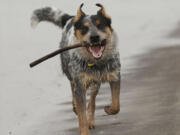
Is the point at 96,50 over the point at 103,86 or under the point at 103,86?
over

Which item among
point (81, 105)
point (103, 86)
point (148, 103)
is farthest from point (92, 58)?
point (103, 86)

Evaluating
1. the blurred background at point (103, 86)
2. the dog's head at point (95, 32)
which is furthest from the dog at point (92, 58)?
the blurred background at point (103, 86)

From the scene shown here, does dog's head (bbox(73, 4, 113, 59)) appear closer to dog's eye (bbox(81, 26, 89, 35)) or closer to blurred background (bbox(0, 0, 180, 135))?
dog's eye (bbox(81, 26, 89, 35))

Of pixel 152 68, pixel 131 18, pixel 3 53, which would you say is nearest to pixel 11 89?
pixel 152 68

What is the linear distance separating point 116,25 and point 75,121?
73.7ft

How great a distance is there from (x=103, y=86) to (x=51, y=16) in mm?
3321

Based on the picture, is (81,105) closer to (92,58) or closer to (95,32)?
(92,58)

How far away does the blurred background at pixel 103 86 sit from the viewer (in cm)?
1196

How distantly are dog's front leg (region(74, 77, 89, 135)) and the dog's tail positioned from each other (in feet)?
8.94

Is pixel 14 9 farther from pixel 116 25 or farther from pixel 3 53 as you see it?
pixel 3 53

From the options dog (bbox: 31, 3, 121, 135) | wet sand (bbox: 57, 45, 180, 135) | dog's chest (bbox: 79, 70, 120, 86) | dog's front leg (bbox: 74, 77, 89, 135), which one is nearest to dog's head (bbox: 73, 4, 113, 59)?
dog (bbox: 31, 3, 121, 135)

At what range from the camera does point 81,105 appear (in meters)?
11.0

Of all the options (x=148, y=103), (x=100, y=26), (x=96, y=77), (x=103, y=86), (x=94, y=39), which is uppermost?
(x=100, y=26)

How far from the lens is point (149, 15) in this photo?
39.5 metres
